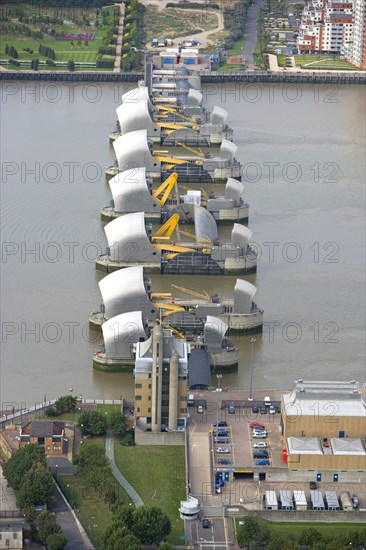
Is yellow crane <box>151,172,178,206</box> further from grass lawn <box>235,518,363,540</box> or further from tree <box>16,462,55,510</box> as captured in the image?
grass lawn <box>235,518,363,540</box>

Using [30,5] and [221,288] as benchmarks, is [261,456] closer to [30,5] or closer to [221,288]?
[221,288]

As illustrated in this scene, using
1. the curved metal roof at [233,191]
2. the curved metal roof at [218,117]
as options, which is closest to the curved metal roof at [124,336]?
the curved metal roof at [233,191]

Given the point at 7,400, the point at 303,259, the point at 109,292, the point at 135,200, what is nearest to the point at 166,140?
the point at 135,200

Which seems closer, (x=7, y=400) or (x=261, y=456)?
(x=261, y=456)

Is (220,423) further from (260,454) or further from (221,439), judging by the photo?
(260,454)

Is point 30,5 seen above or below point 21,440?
above

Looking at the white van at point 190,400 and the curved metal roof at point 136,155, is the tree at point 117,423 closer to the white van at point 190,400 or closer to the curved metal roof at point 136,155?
the white van at point 190,400
